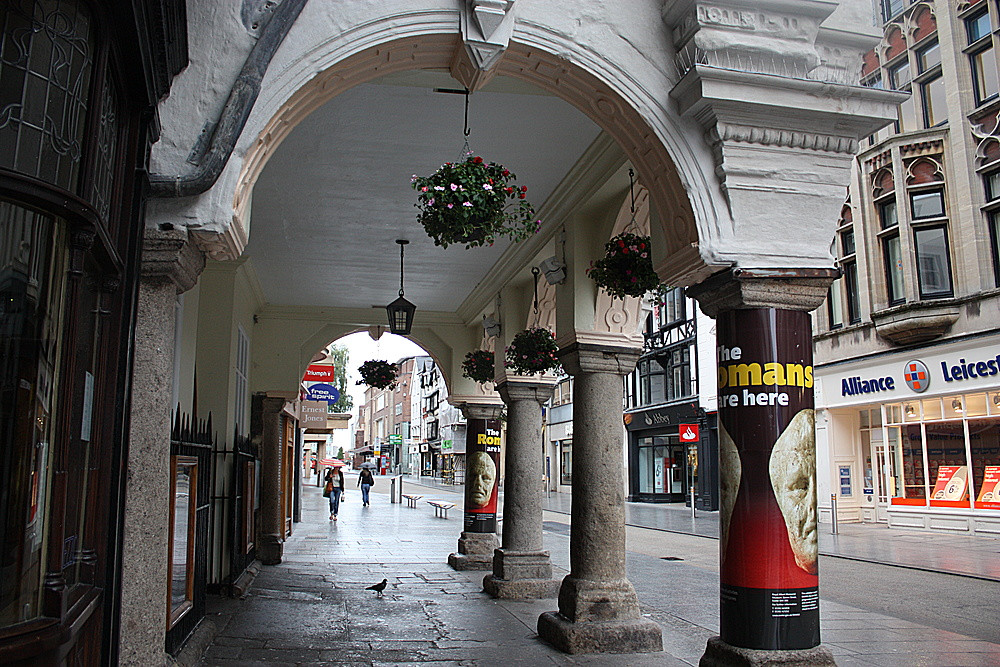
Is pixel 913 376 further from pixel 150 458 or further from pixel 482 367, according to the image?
pixel 150 458

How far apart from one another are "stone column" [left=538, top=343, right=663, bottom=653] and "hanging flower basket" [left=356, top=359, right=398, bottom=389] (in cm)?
683

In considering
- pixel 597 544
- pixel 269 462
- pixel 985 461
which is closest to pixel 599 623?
pixel 597 544

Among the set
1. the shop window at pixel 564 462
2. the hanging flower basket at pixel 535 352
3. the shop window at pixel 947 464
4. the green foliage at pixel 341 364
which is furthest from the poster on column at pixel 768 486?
the green foliage at pixel 341 364

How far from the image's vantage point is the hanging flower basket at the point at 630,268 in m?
6.29

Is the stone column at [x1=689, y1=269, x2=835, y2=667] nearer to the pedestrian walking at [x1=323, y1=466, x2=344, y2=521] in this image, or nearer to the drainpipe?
the drainpipe

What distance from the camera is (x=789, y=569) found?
4.23 m

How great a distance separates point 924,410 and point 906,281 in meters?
2.71

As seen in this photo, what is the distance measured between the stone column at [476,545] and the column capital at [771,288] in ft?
24.4

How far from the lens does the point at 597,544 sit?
6.47 m

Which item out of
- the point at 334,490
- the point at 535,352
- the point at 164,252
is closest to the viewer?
the point at 164,252

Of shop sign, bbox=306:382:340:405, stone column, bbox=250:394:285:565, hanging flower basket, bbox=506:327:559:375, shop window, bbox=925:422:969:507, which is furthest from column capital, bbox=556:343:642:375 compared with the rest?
shop sign, bbox=306:382:340:405

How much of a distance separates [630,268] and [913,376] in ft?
42.0

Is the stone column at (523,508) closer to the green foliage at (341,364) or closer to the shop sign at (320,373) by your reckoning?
the shop sign at (320,373)

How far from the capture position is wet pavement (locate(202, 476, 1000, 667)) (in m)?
5.96
